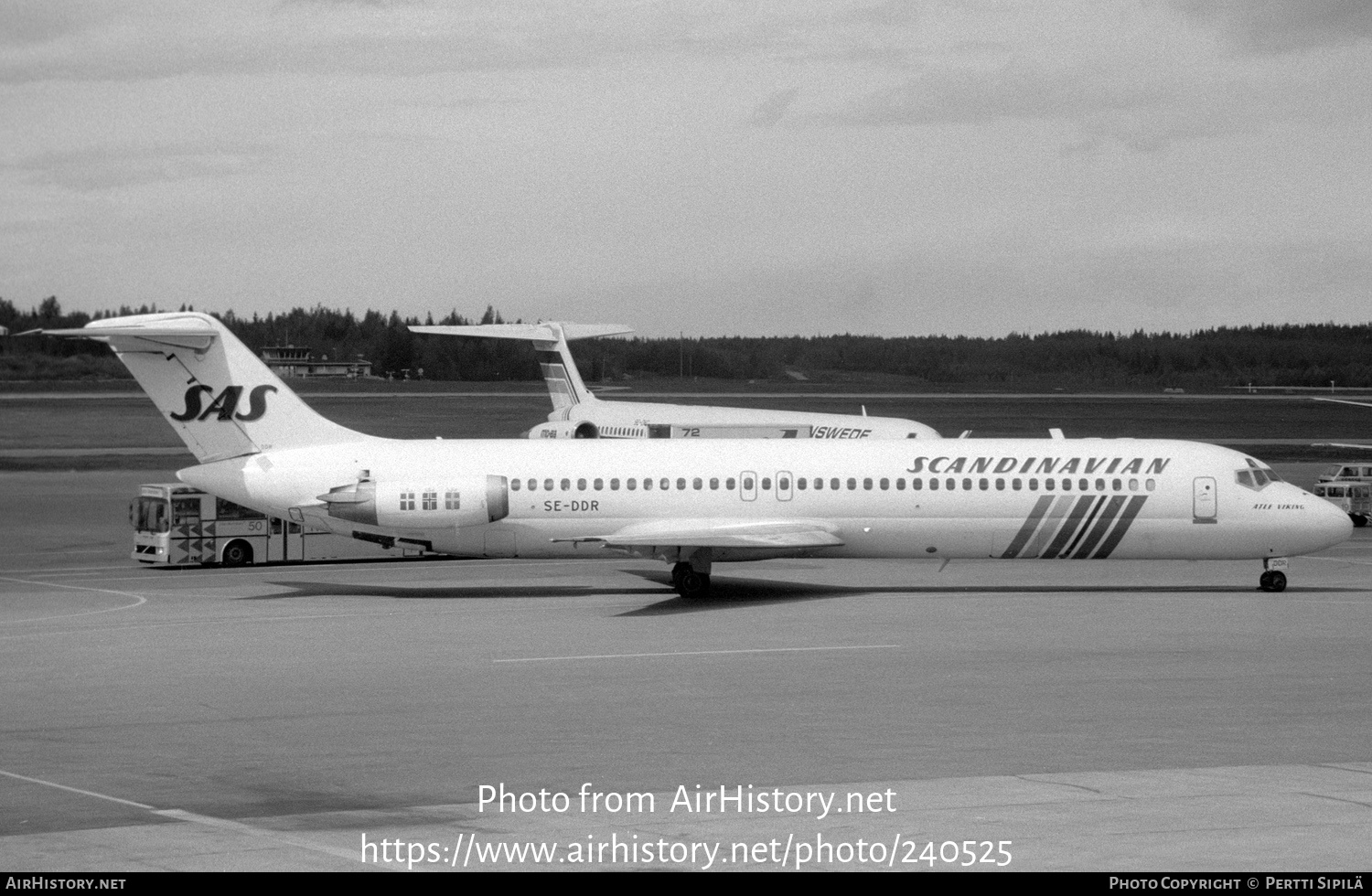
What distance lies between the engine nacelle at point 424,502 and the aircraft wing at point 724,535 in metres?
1.80

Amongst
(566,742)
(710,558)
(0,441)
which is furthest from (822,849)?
(0,441)

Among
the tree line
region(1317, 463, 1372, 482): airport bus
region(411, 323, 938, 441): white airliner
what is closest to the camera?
region(1317, 463, 1372, 482): airport bus

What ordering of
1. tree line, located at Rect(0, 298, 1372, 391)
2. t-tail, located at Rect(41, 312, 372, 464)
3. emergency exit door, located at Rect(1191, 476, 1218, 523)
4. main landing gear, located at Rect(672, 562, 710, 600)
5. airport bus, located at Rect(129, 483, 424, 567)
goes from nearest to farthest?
main landing gear, located at Rect(672, 562, 710, 600) < emergency exit door, located at Rect(1191, 476, 1218, 523) < t-tail, located at Rect(41, 312, 372, 464) < airport bus, located at Rect(129, 483, 424, 567) < tree line, located at Rect(0, 298, 1372, 391)

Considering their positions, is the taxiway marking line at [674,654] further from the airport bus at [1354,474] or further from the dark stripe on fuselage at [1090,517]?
the airport bus at [1354,474]

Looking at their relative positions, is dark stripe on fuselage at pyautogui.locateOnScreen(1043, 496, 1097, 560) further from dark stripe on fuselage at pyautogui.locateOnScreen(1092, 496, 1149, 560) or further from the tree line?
the tree line

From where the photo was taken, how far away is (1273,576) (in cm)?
3472

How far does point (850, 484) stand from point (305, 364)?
146m

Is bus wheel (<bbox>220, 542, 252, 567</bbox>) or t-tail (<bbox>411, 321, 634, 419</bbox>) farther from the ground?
t-tail (<bbox>411, 321, 634, 419</bbox>)

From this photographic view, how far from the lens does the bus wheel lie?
41.4 meters

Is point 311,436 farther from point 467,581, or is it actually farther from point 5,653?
point 5,653

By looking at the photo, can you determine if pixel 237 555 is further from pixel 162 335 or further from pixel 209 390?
pixel 162 335

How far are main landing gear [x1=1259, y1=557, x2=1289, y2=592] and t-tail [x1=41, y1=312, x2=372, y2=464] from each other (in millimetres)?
20360

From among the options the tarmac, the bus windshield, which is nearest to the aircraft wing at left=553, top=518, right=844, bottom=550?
the tarmac

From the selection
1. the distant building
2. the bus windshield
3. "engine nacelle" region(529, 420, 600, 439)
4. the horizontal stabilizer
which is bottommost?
the bus windshield
